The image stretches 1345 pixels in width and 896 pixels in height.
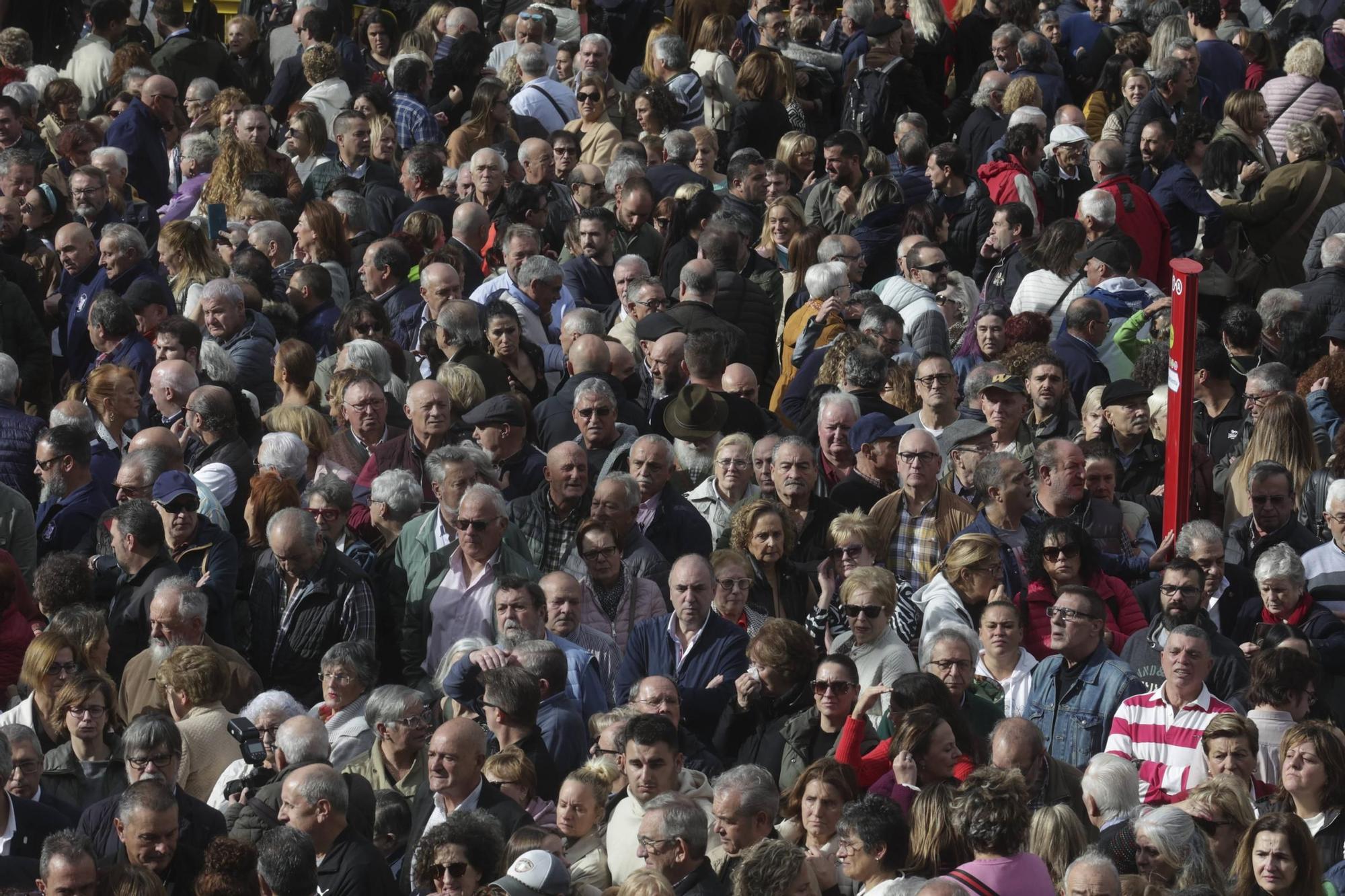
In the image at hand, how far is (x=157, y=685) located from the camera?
982 centimetres

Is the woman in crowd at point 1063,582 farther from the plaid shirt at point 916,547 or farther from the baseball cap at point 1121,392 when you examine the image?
the baseball cap at point 1121,392

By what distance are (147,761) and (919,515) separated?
374cm

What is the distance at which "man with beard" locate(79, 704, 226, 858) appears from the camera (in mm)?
8602

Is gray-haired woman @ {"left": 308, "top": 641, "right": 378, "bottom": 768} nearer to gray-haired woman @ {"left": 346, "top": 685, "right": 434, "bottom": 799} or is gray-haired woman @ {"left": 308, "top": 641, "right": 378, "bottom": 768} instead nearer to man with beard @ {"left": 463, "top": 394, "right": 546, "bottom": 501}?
gray-haired woman @ {"left": 346, "top": 685, "right": 434, "bottom": 799}

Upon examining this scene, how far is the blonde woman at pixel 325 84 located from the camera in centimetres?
1680

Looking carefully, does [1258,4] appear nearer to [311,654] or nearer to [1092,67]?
[1092,67]

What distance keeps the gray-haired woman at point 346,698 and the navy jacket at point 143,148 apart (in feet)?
21.3

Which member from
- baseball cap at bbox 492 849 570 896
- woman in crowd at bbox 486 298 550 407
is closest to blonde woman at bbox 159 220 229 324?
woman in crowd at bbox 486 298 550 407

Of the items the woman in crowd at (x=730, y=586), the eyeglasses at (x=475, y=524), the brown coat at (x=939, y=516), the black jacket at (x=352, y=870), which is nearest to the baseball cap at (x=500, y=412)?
the eyeglasses at (x=475, y=524)

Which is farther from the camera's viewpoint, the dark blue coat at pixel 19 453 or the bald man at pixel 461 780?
the dark blue coat at pixel 19 453

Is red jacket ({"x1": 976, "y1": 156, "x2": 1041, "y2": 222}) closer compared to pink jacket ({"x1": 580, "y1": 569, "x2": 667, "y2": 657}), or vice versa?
pink jacket ({"x1": 580, "y1": 569, "x2": 667, "y2": 657})

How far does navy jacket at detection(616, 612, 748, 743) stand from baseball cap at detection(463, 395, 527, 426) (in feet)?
4.99

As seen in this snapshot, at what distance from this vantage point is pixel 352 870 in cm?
839

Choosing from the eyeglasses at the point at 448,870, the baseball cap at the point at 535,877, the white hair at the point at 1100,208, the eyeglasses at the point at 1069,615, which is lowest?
the white hair at the point at 1100,208
